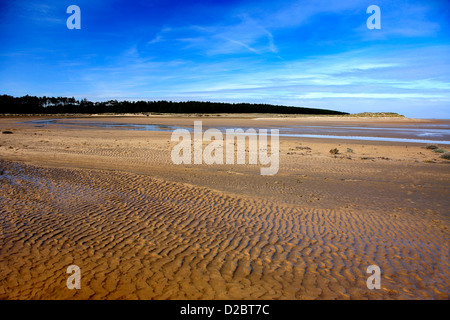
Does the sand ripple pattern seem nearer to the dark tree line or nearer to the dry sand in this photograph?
the dry sand

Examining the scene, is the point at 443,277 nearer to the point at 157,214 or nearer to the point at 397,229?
the point at 397,229

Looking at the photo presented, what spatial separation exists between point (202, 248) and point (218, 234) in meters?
0.74

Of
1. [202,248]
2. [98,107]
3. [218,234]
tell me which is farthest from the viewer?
[98,107]

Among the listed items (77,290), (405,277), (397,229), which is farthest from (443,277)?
(77,290)

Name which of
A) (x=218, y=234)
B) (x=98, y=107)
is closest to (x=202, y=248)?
(x=218, y=234)

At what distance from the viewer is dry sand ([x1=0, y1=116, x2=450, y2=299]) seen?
4281 mm

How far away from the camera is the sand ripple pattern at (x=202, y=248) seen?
4.21 m

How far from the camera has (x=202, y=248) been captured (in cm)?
543

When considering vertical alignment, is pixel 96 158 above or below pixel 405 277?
above

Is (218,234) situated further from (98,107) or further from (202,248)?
(98,107)

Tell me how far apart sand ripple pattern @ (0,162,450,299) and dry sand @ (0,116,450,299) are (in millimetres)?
24

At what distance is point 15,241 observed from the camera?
17.4ft

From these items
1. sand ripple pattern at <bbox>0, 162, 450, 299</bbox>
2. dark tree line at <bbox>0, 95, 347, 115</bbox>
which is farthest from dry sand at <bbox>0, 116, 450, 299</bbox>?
A: dark tree line at <bbox>0, 95, 347, 115</bbox>

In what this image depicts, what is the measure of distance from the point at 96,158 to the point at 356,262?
1322 centimetres
